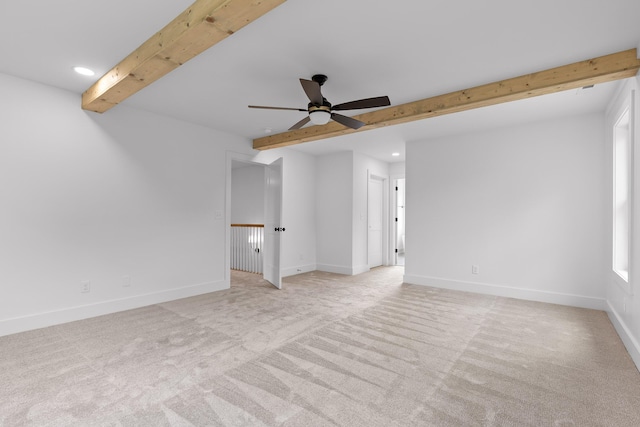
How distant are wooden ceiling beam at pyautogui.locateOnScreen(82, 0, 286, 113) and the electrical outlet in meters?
1.97

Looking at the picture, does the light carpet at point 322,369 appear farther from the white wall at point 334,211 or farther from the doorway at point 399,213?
the doorway at point 399,213

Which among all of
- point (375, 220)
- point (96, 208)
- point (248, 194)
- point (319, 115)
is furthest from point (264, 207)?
point (319, 115)

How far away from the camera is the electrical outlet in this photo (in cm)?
342

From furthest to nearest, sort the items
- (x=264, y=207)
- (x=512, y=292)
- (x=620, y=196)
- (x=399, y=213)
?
(x=399, y=213)
(x=264, y=207)
(x=512, y=292)
(x=620, y=196)

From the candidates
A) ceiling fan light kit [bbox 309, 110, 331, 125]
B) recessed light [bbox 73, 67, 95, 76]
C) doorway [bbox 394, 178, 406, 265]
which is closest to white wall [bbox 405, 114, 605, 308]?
doorway [bbox 394, 178, 406, 265]

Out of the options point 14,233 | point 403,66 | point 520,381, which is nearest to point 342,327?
point 520,381

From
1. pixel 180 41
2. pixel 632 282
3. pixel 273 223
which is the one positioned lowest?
pixel 632 282

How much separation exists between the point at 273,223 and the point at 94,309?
2666 mm

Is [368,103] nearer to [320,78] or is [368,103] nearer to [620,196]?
[320,78]

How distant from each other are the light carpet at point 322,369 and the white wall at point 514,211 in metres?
0.61

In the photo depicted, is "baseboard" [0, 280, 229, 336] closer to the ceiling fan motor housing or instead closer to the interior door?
the ceiling fan motor housing

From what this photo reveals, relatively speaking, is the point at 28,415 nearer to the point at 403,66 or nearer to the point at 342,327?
the point at 342,327

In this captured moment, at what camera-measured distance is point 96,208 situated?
354cm

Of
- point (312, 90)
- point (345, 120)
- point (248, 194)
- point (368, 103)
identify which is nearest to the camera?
point (312, 90)
